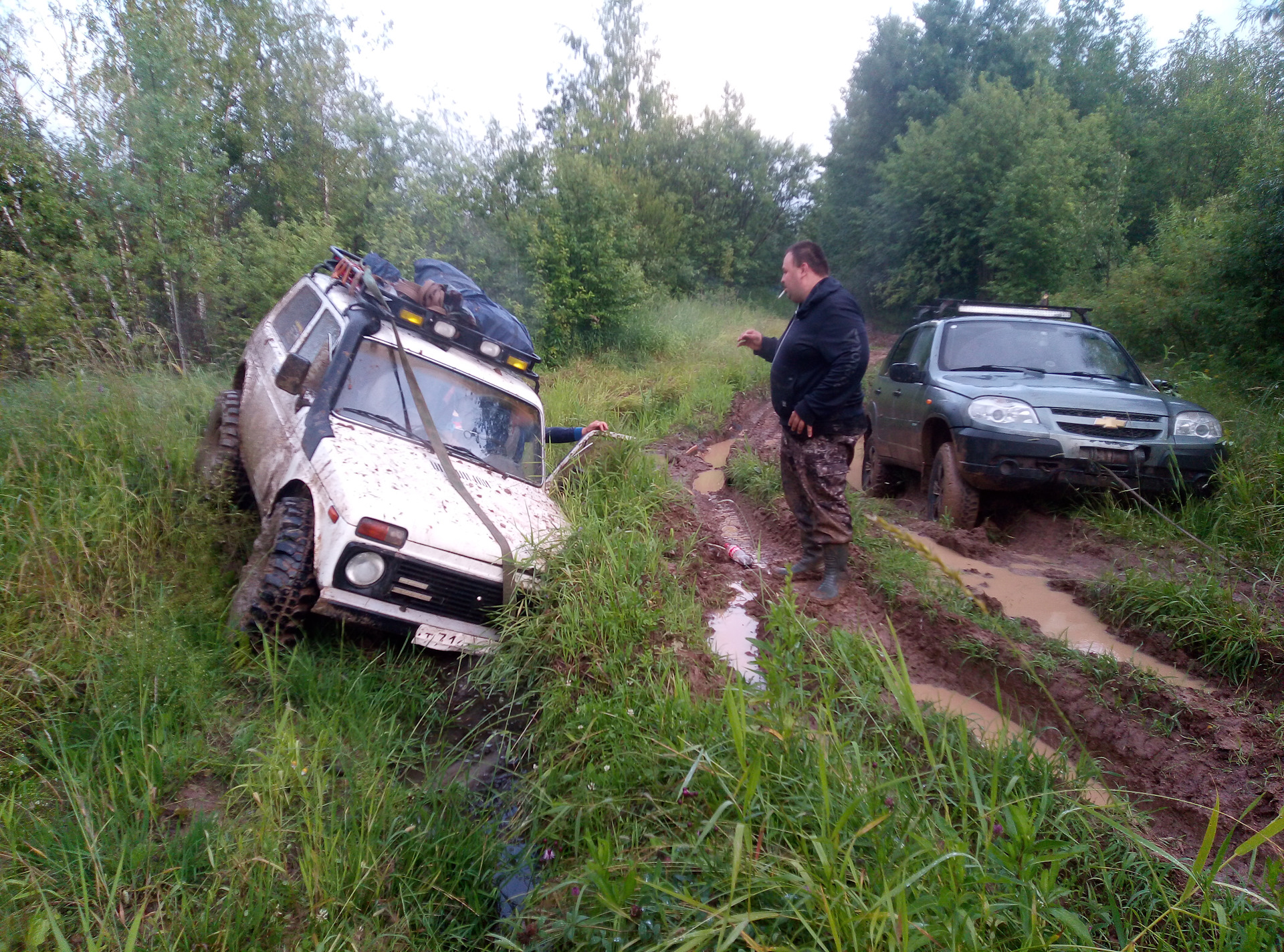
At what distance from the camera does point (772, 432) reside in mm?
10781

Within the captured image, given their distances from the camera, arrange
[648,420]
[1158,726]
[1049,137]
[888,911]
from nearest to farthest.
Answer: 1. [888,911]
2. [1158,726]
3. [648,420]
4. [1049,137]

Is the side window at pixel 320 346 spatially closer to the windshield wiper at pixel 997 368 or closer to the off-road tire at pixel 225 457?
the off-road tire at pixel 225 457

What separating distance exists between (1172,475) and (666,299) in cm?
1728

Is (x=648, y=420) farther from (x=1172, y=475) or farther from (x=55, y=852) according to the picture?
(x=55, y=852)

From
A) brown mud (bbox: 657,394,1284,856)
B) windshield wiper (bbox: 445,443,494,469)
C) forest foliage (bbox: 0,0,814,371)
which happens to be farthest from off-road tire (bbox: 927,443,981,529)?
forest foliage (bbox: 0,0,814,371)

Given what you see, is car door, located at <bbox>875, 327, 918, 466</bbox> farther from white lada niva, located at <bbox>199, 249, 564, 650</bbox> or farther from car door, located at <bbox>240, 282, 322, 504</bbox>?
car door, located at <bbox>240, 282, 322, 504</bbox>

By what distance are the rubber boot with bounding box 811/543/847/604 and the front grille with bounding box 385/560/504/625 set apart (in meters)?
1.96

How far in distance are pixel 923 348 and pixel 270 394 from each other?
5449 millimetres

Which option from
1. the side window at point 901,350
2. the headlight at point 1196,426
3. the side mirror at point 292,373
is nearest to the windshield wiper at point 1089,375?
the headlight at point 1196,426

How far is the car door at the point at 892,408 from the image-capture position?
22.8 feet

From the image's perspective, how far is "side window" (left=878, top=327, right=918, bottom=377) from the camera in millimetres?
7641

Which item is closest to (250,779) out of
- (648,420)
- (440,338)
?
(440,338)

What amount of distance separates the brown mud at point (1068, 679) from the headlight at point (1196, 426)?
94cm

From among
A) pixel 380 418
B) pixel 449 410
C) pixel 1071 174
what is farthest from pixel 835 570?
pixel 1071 174
